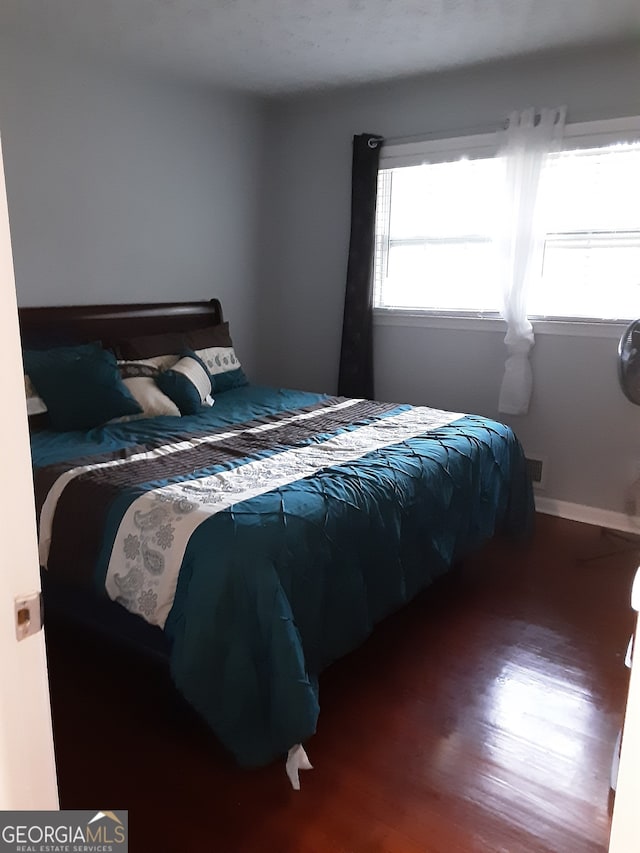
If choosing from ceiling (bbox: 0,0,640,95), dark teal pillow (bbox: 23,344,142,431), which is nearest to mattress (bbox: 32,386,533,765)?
dark teal pillow (bbox: 23,344,142,431)

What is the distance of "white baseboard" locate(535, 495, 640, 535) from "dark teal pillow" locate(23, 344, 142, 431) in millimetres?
2389

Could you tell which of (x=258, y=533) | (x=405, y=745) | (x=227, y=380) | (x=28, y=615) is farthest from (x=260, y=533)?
(x=227, y=380)

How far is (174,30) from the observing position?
304 centimetres

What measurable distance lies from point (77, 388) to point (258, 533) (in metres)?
1.48

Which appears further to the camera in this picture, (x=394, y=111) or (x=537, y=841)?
(x=394, y=111)

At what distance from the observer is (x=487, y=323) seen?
12.7 feet

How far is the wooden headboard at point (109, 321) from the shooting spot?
129 inches

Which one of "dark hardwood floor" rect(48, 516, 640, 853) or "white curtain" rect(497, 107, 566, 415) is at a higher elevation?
"white curtain" rect(497, 107, 566, 415)

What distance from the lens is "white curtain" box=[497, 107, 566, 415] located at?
11.5 feet

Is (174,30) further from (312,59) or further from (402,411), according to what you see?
(402,411)

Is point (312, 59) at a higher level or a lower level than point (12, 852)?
higher

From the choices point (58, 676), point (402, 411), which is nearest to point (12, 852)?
point (58, 676)

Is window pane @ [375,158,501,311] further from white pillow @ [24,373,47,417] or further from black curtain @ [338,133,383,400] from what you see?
white pillow @ [24,373,47,417]

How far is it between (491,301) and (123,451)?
236cm
